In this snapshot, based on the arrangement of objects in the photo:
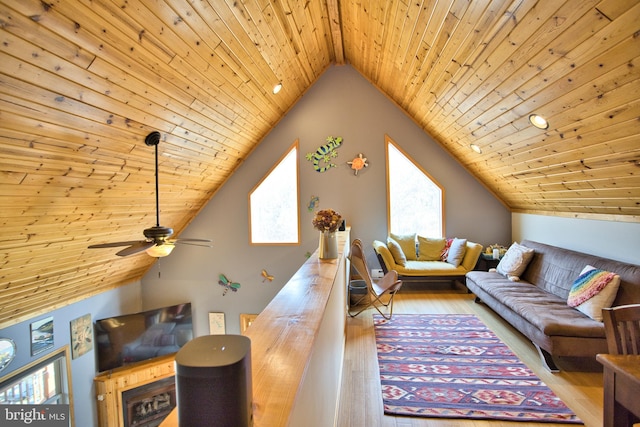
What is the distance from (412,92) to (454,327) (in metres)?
3.08

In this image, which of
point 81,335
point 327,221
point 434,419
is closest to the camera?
point 434,419

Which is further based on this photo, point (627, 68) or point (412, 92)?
point (412, 92)

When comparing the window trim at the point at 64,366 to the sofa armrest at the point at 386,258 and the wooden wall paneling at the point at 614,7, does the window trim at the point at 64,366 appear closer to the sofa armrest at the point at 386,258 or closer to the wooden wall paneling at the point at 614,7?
the sofa armrest at the point at 386,258

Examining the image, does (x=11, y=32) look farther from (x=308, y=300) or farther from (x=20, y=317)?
(x=20, y=317)

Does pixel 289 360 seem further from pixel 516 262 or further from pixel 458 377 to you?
pixel 516 262

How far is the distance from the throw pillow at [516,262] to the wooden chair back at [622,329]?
275cm

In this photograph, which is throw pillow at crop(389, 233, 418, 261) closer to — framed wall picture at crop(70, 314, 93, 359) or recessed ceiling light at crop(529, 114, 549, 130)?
recessed ceiling light at crop(529, 114, 549, 130)

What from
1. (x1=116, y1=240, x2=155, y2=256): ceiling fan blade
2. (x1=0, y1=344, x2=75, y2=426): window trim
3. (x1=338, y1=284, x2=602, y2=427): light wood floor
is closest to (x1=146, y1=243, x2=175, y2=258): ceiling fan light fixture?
(x1=116, y1=240, x2=155, y2=256): ceiling fan blade

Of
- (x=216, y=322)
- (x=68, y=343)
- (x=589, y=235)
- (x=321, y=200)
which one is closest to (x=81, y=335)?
(x=68, y=343)

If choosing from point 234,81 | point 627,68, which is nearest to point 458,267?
point 627,68

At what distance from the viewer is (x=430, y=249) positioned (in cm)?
556

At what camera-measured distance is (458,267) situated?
5.11m

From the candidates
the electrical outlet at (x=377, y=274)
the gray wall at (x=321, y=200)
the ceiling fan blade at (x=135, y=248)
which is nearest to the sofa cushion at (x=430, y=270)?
the electrical outlet at (x=377, y=274)

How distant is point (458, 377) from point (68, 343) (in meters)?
5.21
